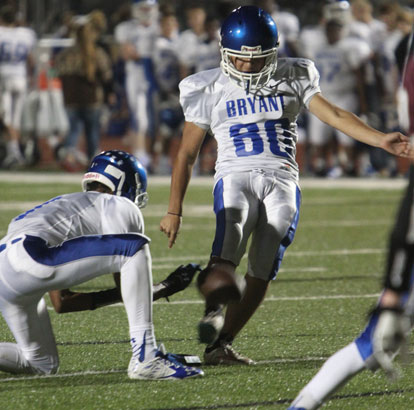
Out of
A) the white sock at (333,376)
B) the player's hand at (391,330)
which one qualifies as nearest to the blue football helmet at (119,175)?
the white sock at (333,376)

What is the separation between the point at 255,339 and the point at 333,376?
1.75 metres

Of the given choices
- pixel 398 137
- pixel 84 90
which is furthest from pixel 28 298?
pixel 84 90

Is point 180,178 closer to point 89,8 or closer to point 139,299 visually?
point 139,299

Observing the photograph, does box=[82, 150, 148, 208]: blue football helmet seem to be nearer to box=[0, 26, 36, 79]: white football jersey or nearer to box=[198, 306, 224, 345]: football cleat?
box=[198, 306, 224, 345]: football cleat

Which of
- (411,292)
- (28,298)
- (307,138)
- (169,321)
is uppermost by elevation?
(411,292)

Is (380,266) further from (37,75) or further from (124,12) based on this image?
(37,75)

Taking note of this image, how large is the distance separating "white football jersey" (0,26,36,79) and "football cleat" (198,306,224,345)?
10418 millimetres

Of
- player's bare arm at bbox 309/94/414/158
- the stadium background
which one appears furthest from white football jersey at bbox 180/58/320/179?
the stadium background

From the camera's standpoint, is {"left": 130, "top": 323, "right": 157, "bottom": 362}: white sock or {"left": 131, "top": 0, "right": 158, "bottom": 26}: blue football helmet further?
{"left": 131, "top": 0, "right": 158, "bottom": 26}: blue football helmet

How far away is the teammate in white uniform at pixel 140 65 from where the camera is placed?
13.3 meters

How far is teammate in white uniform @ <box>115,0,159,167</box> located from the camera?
43.6 feet

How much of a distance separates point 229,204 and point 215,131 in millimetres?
423

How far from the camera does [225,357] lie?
4438 millimetres

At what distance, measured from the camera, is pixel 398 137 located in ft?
12.1
